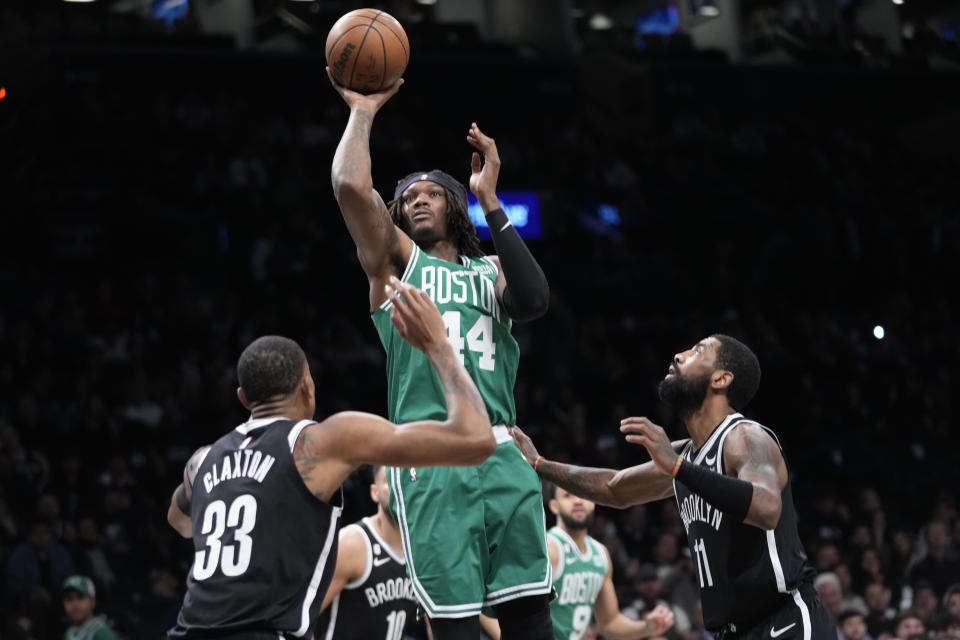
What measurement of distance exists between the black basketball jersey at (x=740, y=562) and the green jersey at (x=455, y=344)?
100 cm

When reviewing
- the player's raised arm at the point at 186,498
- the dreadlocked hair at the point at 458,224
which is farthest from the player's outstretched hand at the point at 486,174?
the player's raised arm at the point at 186,498

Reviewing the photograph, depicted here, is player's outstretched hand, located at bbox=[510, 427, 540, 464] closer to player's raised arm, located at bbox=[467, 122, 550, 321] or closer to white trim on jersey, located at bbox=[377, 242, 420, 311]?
player's raised arm, located at bbox=[467, 122, 550, 321]

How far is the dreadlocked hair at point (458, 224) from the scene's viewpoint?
16.3ft

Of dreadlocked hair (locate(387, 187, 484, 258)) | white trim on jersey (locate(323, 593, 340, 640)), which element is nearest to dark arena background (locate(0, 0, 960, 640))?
white trim on jersey (locate(323, 593, 340, 640))

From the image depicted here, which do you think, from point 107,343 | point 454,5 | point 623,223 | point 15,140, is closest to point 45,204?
point 15,140

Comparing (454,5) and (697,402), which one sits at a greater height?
(454,5)

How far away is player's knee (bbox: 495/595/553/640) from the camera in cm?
448

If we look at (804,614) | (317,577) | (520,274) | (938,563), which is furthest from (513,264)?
(938,563)

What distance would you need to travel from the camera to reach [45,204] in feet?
46.9

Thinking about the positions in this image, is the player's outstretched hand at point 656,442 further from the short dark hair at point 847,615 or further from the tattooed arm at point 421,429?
the short dark hair at point 847,615

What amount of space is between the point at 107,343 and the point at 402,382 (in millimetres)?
8612

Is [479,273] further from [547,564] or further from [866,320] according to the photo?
[866,320]

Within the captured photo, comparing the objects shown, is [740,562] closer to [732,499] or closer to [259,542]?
[732,499]

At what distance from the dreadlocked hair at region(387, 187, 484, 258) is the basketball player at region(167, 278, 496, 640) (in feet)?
3.00
